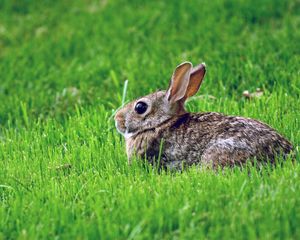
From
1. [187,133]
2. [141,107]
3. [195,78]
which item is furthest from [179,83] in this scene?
[187,133]

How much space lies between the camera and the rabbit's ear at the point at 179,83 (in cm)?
661

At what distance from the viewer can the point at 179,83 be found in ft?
21.8

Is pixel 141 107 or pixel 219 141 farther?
pixel 141 107

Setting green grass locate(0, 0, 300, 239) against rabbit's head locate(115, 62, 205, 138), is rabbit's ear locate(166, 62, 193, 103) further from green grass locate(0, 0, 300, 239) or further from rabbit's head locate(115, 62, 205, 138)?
green grass locate(0, 0, 300, 239)

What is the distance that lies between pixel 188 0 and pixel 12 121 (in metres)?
4.41

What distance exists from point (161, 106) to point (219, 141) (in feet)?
3.43

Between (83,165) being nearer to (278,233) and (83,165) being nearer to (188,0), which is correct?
(278,233)

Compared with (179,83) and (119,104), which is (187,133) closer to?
(179,83)

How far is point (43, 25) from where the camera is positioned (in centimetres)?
1223

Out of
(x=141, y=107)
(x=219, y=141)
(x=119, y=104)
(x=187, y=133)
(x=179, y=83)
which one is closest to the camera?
(x=219, y=141)

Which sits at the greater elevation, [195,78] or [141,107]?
[195,78]

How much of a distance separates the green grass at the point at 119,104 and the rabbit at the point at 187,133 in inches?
7.7

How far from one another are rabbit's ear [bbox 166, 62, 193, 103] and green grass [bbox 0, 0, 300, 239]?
0.73 m

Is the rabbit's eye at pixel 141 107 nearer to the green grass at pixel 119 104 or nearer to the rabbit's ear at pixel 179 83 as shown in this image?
the rabbit's ear at pixel 179 83
